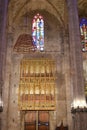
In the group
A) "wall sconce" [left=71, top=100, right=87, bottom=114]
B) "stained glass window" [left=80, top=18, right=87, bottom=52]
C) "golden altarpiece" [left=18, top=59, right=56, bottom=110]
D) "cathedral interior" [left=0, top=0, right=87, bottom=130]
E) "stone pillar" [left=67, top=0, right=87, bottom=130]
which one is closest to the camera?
"stone pillar" [left=67, top=0, right=87, bottom=130]

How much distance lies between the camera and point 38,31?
23.5m

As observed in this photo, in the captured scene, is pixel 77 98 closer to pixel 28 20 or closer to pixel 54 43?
pixel 54 43

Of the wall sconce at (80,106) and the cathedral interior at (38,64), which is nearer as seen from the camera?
the wall sconce at (80,106)

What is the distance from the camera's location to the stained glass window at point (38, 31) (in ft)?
74.9

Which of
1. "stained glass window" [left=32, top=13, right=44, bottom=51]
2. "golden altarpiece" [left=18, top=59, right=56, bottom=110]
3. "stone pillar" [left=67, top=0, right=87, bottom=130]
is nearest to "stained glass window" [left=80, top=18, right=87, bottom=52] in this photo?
"golden altarpiece" [left=18, top=59, right=56, bottom=110]

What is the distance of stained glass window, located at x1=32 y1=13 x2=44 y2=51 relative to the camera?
22.8m

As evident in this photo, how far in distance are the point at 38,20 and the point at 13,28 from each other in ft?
9.27

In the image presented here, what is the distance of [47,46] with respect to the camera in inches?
891

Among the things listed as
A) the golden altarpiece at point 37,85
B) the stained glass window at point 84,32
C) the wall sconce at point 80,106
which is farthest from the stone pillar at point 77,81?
the stained glass window at point 84,32

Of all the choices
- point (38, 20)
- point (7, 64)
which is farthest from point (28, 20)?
point (7, 64)

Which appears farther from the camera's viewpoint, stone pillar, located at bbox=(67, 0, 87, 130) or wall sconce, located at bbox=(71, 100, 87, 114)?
wall sconce, located at bbox=(71, 100, 87, 114)

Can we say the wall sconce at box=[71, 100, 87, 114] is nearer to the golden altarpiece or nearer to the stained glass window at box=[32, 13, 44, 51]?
the golden altarpiece

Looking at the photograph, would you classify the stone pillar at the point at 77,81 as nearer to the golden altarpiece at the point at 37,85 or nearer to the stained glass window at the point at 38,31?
the golden altarpiece at the point at 37,85

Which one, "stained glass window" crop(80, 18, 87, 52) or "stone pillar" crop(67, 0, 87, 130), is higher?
"stained glass window" crop(80, 18, 87, 52)
